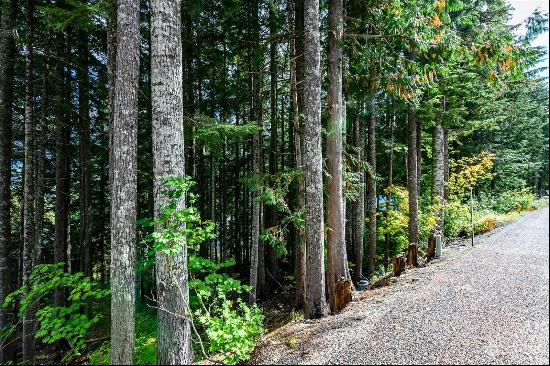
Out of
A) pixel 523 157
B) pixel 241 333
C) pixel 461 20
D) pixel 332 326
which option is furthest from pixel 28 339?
pixel 523 157

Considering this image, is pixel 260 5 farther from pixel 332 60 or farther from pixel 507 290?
pixel 507 290

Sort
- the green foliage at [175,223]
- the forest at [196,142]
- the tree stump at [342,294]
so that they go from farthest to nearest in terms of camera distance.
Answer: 1. the tree stump at [342,294]
2. the forest at [196,142]
3. the green foliage at [175,223]

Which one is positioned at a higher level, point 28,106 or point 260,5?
point 260,5

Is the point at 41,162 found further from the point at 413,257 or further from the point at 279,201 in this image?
the point at 413,257

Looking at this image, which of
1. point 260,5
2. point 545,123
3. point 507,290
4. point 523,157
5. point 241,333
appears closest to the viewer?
point 241,333

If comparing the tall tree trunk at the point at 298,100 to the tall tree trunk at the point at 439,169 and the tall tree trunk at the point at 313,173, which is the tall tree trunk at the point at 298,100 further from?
the tall tree trunk at the point at 439,169

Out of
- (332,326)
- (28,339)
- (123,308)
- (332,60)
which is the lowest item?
(28,339)

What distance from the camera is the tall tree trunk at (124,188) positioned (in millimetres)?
4180

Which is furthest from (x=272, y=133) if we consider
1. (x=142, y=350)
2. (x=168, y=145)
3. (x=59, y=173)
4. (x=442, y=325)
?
(x=442, y=325)

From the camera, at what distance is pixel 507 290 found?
5.38 m

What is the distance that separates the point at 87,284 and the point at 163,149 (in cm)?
269

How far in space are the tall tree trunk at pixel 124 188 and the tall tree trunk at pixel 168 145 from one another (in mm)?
376

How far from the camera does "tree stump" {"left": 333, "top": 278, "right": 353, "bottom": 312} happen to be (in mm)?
6445

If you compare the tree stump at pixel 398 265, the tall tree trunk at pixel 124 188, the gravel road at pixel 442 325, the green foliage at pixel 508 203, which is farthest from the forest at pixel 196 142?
the green foliage at pixel 508 203
